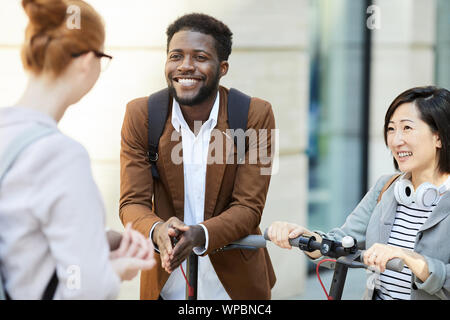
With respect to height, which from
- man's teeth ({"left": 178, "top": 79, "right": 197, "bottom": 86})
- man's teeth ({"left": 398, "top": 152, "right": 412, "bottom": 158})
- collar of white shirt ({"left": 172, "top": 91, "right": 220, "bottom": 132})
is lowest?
man's teeth ({"left": 398, "top": 152, "right": 412, "bottom": 158})

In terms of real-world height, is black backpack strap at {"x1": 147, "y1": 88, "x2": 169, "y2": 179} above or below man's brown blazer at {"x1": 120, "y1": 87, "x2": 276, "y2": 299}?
above

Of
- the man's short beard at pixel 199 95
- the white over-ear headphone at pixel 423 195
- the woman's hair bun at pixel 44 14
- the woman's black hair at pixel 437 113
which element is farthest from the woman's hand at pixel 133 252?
the woman's black hair at pixel 437 113

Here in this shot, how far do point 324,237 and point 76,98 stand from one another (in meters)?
1.11

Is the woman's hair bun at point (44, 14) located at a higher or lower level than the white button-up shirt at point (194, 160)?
higher

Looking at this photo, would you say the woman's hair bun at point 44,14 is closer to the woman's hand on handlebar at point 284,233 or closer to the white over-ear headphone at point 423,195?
the woman's hand on handlebar at point 284,233

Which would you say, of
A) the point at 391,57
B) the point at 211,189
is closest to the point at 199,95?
the point at 211,189

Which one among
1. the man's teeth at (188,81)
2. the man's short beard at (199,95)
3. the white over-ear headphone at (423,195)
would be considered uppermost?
the man's teeth at (188,81)

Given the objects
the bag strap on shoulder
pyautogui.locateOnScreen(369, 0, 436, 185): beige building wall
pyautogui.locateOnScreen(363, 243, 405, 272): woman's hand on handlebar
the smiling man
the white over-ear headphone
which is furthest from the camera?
pyautogui.locateOnScreen(369, 0, 436, 185): beige building wall

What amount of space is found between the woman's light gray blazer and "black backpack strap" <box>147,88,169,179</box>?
2.67ft

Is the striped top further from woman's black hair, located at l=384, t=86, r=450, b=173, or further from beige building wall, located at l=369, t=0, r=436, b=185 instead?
beige building wall, located at l=369, t=0, r=436, b=185

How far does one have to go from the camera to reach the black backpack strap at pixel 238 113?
2.76m

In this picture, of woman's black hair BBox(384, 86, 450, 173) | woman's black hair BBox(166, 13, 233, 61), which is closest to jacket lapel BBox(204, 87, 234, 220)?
woman's black hair BBox(166, 13, 233, 61)

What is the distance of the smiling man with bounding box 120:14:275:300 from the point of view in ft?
8.96
